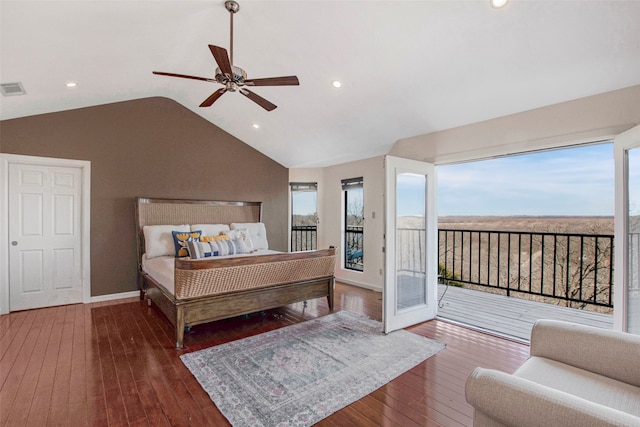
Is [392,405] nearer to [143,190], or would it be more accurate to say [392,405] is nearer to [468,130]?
[468,130]

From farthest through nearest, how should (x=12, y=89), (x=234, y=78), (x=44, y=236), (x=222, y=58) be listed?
(x=44, y=236), (x=12, y=89), (x=234, y=78), (x=222, y=58)

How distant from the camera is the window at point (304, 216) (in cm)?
650

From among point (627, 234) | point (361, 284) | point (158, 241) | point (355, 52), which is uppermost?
point (355, 52)

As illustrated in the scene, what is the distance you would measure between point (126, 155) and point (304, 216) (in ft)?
11.3

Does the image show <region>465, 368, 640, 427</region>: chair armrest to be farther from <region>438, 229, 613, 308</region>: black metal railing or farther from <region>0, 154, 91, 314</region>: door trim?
<region>0, 154, 91, 314</region>: door trim

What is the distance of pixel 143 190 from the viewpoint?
4.80 meters

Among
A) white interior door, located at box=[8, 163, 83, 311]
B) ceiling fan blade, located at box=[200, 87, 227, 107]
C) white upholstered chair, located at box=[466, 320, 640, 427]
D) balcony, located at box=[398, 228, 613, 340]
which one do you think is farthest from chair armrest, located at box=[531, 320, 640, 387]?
white interior door, located at box=[8, 163, 83, 311]

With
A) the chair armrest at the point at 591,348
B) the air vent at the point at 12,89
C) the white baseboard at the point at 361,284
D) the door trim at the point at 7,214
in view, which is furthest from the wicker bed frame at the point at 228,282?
the chair armrest at the point at 591,348

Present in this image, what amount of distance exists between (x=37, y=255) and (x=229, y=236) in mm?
2532

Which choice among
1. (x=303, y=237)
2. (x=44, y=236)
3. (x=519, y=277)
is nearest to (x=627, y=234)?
(x=519, y=277)

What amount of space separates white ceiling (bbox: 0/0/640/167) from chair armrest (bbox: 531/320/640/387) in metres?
2.00

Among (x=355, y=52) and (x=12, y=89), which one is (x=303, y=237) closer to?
(x=355, y=52)

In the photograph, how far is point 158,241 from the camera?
4473mm

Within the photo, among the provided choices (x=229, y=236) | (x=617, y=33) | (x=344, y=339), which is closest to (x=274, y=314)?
(x=344, y=339)
